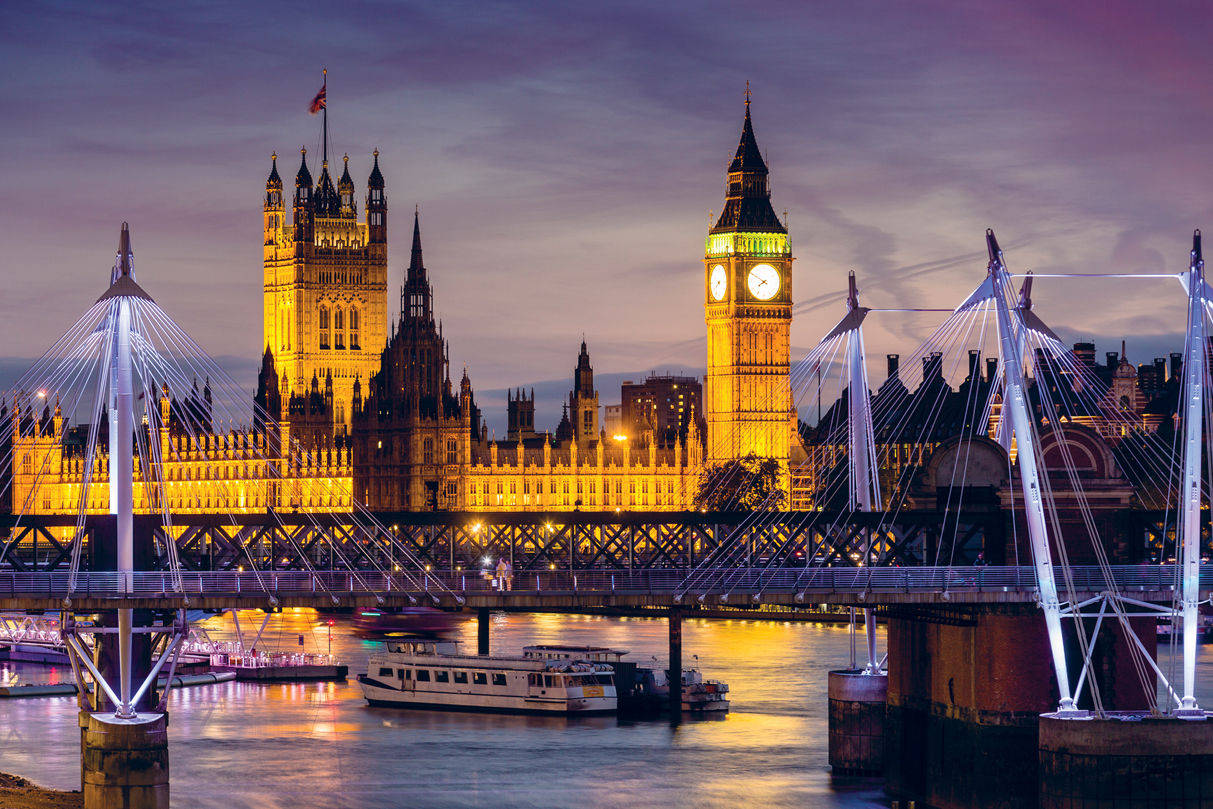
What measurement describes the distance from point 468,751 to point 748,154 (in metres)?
104

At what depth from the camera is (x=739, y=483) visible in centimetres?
16075

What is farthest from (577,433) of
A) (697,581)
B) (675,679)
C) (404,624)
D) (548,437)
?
(697,581)

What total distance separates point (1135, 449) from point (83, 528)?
A: 66983 millimetres

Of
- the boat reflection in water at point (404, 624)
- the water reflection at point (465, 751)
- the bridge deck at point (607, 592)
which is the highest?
the bridge deck at point (607, 592)

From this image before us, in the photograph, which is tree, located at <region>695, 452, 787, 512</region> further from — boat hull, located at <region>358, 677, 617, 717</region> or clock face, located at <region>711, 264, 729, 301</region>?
boat hull, located at <region>358, 677, 617, 717</region>

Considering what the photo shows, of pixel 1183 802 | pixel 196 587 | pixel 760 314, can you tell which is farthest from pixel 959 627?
pixel 760 314

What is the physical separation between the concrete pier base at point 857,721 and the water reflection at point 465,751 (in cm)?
84

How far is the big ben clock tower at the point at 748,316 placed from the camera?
167 meters

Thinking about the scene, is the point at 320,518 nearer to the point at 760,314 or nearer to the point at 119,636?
the point at 119,636

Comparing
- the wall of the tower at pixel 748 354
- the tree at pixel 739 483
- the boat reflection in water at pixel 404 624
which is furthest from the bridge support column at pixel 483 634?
the wall of the tower at pixel 748 354

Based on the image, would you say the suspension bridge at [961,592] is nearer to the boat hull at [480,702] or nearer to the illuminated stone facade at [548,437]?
the boat hull at [480,702]

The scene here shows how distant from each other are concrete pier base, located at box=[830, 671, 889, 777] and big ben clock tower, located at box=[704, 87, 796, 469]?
104 metres

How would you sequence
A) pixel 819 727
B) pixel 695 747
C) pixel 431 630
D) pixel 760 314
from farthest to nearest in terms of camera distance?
pixel 760 314, pixel 431 630, pixel 819 727, pixel 695 747

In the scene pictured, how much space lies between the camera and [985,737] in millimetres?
50781
